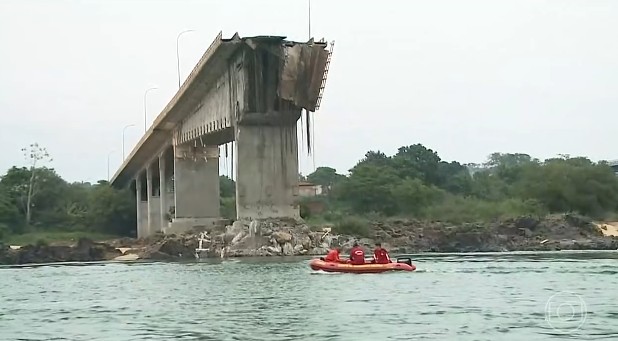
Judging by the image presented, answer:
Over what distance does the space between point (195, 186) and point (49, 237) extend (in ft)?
60.7

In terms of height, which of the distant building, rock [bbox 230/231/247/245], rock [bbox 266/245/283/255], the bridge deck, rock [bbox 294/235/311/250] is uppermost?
the bridge deck

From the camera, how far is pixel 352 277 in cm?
4106

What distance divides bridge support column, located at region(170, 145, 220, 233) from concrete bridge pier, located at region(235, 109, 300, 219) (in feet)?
65.0

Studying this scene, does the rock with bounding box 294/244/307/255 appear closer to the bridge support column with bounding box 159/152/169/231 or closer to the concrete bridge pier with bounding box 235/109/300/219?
the concrete bridge pier with bounding box 235/109/300/219

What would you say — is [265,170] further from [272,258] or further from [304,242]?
[272,258]

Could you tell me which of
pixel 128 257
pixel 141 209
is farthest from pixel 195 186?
pixel 141 209

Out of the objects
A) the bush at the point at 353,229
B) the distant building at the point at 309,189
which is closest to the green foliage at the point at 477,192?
the bush at the point at 353,229

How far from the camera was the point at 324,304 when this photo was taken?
A: 1222 inches

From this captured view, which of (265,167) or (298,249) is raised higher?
(265,167)

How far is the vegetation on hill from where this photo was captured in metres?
84.3

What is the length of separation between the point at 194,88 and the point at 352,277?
27618mm

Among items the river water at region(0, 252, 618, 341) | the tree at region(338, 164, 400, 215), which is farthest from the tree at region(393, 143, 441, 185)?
the river water at region(0, 252, 618, 341)

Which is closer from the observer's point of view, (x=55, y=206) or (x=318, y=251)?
(x=318, y=251)

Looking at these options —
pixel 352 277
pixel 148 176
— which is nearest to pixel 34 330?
pixel 352 277
